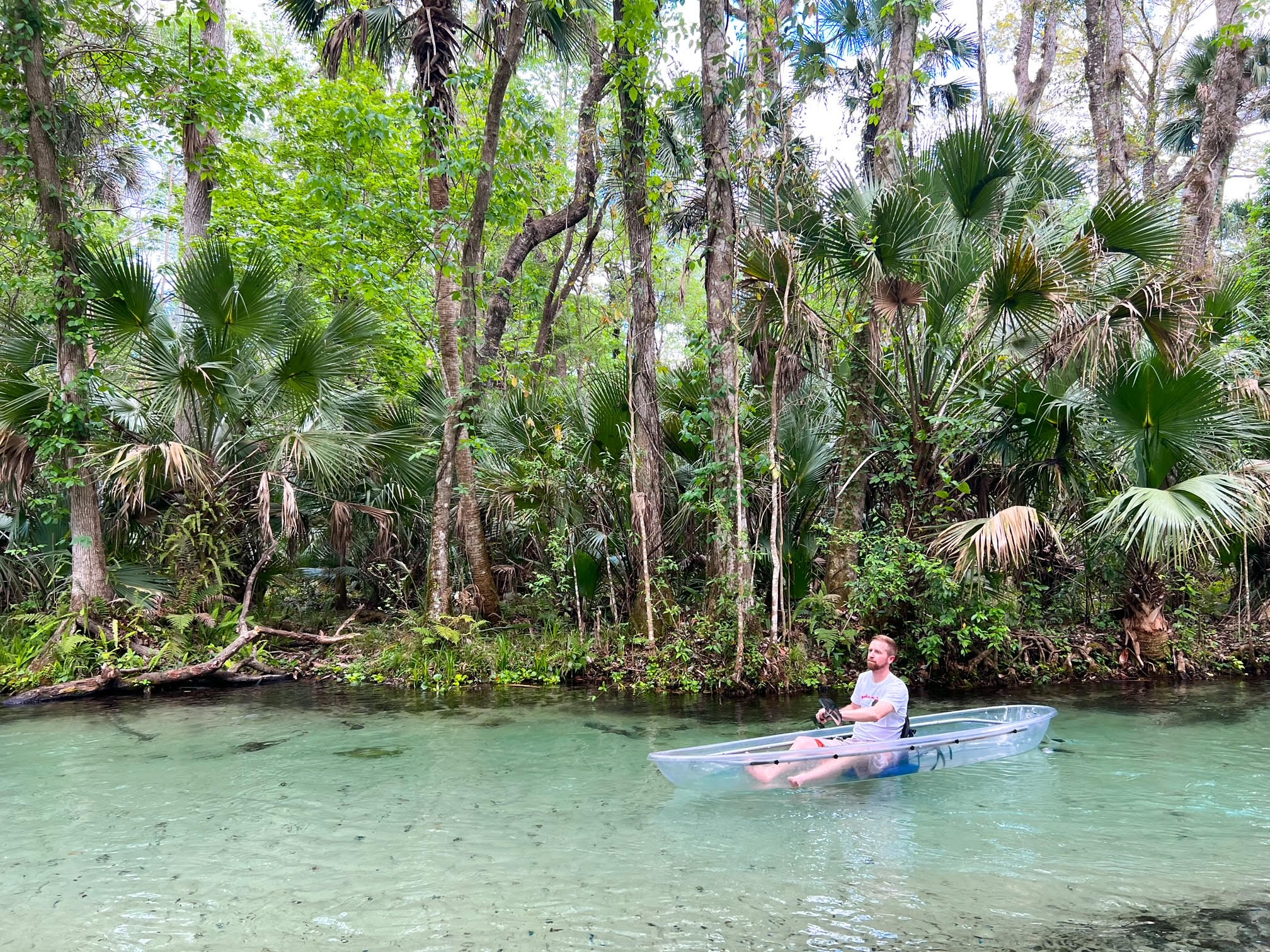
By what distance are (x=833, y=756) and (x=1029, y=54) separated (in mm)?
16001

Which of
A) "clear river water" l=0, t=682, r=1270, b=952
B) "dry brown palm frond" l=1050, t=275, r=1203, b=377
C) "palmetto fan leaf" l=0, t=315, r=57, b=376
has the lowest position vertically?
"clear river water" l=0, t=682, r=1270, b=952

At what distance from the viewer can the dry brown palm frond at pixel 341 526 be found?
9234 millimetres

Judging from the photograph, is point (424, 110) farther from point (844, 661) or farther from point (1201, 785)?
point (1201, 785)

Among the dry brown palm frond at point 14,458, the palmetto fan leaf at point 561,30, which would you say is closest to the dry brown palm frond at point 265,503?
the dry brown palm frond at point 14,458

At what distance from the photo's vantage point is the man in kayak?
486cm

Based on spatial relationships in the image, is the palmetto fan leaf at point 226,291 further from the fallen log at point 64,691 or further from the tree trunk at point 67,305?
the fallen log at point 64,691

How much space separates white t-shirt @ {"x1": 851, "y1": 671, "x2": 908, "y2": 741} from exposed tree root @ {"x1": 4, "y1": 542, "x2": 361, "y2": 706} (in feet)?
21.6

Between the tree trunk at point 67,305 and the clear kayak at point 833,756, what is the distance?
7.06 meters

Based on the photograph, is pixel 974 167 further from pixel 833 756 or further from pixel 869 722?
pixel 833 756

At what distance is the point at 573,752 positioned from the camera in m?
6.06

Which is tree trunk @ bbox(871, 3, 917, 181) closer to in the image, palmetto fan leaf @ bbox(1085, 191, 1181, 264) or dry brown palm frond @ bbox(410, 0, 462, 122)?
palmetto fan leaf @ bbox(1085, 191, 1181, 264)

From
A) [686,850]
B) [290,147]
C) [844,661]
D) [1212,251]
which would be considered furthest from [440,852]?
[290,147]

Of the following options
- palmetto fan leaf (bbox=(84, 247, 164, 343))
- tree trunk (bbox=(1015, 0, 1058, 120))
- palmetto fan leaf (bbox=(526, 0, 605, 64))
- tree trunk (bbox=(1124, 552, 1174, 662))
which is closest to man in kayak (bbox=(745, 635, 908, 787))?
tree trunk (bbox=(1124, 552, 1174, 662))

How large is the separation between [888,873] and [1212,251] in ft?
32.4
